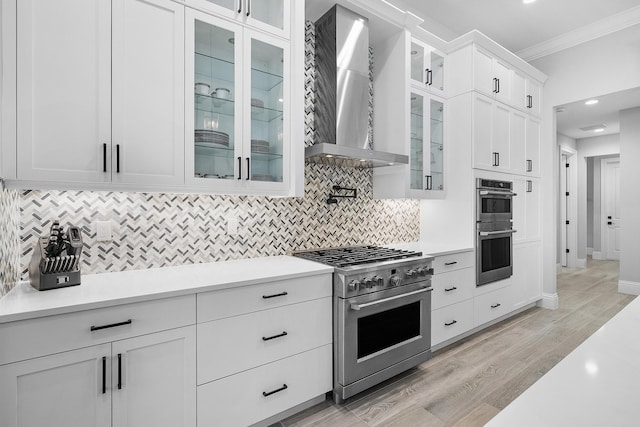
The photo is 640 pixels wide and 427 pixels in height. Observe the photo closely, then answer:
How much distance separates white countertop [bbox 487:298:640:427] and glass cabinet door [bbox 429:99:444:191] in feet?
8.69

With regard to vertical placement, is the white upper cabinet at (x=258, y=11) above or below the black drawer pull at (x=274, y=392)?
above

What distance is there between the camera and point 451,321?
2.94 metres

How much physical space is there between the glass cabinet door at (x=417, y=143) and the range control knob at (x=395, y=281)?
1.12m

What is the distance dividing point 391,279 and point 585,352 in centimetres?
155

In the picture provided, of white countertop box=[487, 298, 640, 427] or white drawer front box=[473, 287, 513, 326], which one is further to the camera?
white drawer front box=[473, 287, 513, 326]

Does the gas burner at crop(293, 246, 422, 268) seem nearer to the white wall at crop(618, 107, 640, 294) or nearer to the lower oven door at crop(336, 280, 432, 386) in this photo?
the lower oven door at crop(336, 280, 432, 386)

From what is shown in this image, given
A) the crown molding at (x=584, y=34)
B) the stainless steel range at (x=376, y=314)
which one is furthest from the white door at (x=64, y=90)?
the crown molding at (x=584, y=34)

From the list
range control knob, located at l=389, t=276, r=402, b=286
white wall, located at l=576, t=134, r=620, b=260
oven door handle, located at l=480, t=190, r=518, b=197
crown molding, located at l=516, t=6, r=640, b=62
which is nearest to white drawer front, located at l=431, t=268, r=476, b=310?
range control knob, located at l=389, t=276, r=402, b=286

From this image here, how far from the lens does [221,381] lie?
Answer: 1.71 metres

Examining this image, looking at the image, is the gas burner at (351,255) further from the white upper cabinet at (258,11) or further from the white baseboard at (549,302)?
the white baseboard at (549,302)

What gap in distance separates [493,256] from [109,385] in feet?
11.1

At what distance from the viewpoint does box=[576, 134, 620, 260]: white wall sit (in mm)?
6785

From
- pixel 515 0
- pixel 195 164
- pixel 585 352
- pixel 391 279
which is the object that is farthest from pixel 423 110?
pixel 585 352

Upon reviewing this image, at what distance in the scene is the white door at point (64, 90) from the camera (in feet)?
4.84
